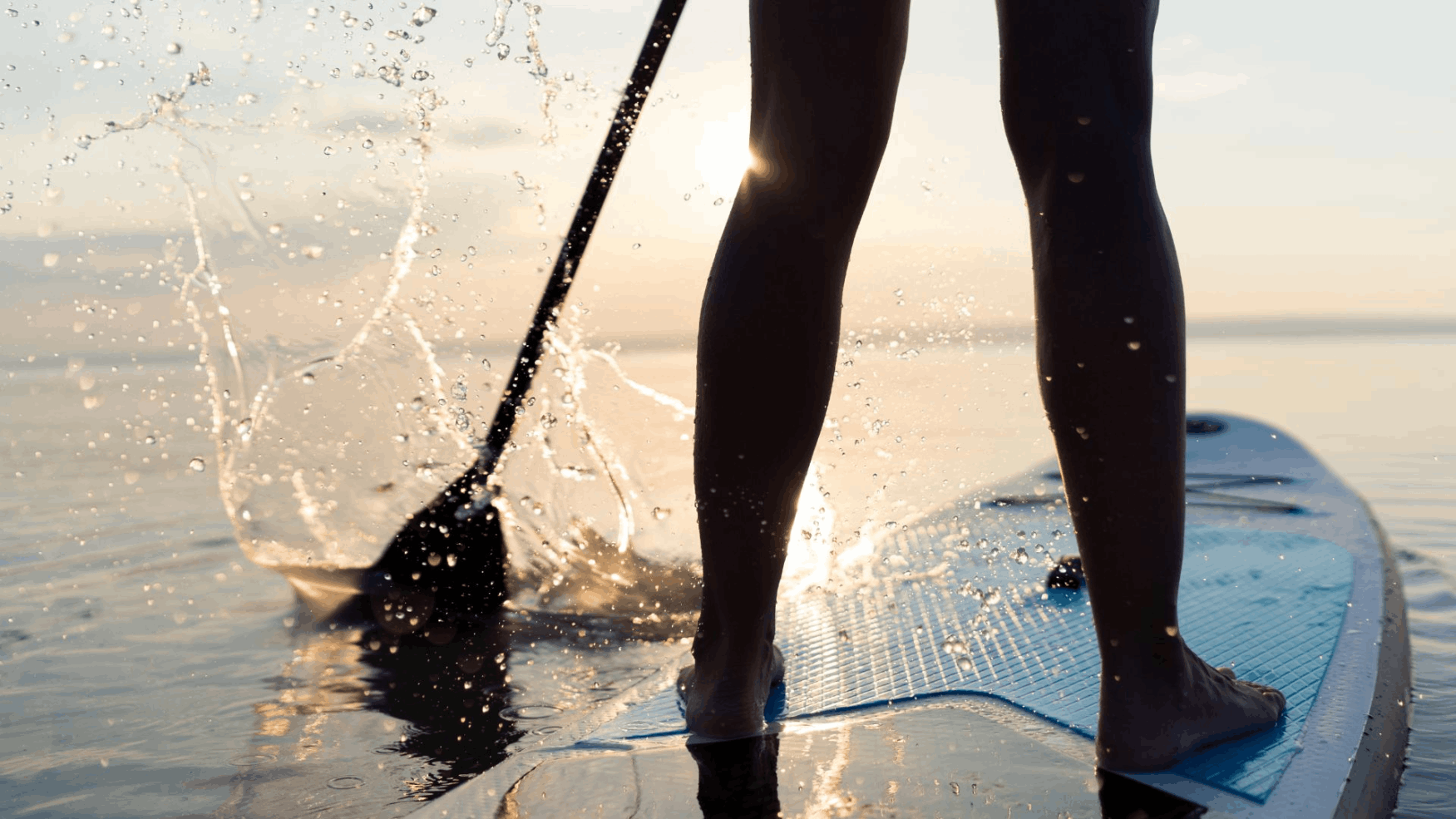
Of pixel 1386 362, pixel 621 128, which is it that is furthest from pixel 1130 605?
pixel 1386 362

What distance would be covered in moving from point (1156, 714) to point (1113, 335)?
0.26 metres

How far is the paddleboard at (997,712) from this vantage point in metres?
0.66

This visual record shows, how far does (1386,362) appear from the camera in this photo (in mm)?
8719

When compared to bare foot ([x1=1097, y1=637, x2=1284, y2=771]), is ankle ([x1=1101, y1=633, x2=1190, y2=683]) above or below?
above

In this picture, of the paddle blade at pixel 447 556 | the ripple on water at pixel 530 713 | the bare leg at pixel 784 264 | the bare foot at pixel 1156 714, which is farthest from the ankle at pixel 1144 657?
the paddle blade at pixel 447 556

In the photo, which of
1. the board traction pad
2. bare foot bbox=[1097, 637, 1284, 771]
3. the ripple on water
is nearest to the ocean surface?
the ripple on water

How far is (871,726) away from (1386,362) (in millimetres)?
9631

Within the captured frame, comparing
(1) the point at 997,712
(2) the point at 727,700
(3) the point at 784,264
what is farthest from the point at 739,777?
(3) the point at 784,264

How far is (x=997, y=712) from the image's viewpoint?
0.82m

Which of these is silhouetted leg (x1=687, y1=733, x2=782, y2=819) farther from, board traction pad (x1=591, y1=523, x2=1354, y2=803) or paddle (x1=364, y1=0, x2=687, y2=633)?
paddle (x1=364, y1=0, x2=687, y2=633)

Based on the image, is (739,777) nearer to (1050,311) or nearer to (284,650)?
(1050,311)

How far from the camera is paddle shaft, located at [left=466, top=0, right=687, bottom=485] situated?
3.95ft

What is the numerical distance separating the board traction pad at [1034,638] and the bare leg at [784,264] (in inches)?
8.3

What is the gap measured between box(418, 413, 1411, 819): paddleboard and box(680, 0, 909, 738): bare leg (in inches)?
6.0
